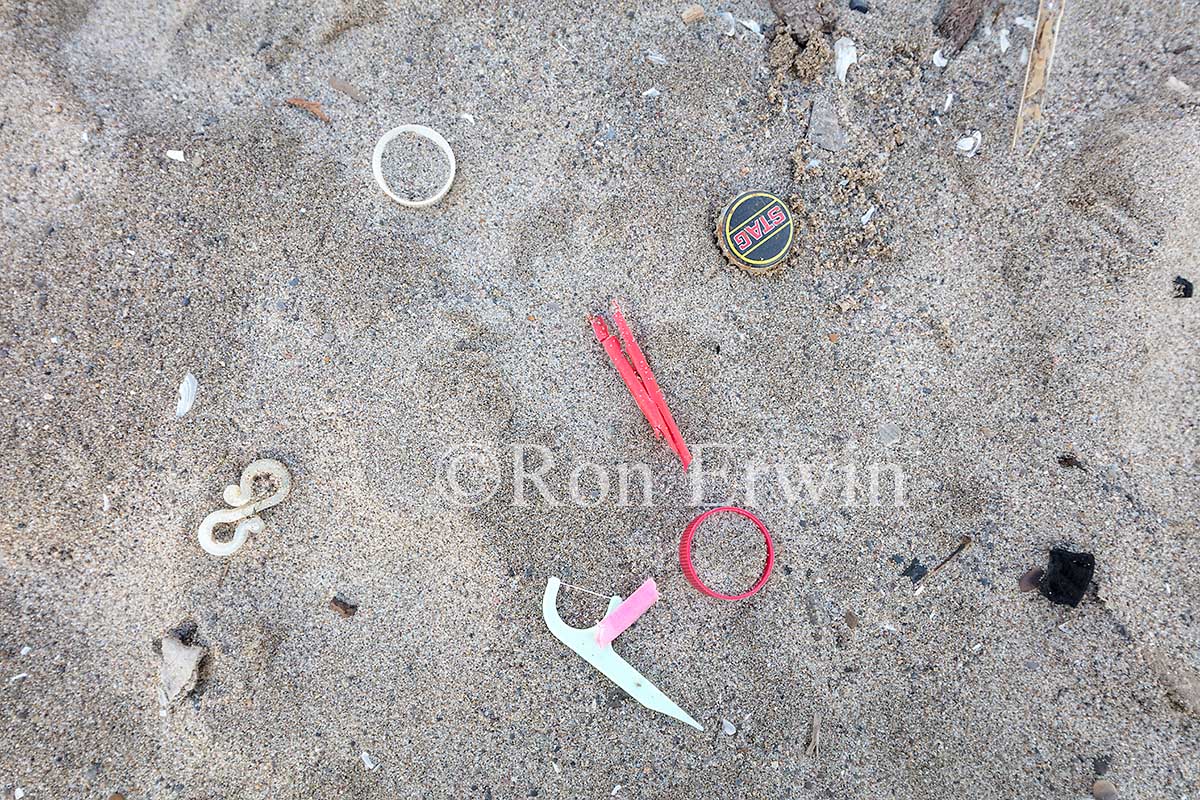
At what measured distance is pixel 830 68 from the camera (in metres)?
2.45

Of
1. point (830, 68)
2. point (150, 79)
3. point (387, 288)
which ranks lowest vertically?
point (387, 288)

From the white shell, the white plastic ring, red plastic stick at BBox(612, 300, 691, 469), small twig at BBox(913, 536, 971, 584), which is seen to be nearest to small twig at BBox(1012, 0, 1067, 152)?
small twig at BBox(913, 536, 971, 584)

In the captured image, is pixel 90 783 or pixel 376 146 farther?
pixel 376 146

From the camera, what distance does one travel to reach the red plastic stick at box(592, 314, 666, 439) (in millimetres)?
2262

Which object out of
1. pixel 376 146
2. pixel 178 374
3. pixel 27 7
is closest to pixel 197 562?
pixel 178 374

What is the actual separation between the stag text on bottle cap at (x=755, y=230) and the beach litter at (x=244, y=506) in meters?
1.74

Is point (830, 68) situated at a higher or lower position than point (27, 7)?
higher

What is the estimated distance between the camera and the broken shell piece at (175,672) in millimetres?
2186

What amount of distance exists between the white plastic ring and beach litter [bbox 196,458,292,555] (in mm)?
1017

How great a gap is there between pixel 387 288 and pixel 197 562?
3.70ft

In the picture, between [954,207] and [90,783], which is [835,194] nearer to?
[954,207]

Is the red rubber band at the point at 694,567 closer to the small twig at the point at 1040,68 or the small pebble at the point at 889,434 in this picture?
the small pebble at the point at 889,434

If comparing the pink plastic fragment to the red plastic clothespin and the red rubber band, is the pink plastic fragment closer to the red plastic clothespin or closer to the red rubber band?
the red rubber band

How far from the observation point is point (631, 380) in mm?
2266
